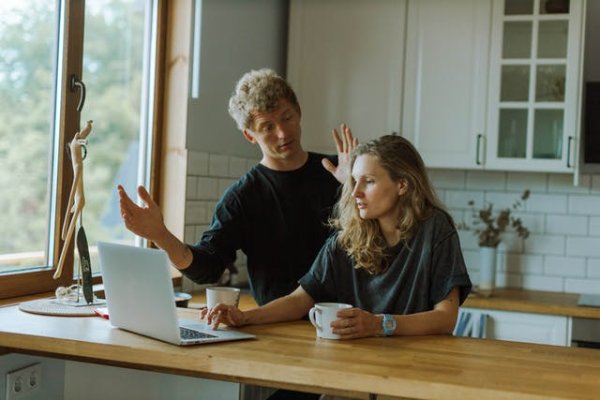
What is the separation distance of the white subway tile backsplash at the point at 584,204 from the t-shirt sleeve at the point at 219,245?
2.04 metres

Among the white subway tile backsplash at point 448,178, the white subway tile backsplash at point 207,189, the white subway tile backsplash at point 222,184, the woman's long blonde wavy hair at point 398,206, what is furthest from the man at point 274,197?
the white subway tile backsplash at point 448,178

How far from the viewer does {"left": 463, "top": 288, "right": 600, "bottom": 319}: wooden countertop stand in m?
3.24

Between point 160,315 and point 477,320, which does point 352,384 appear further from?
point 477,320

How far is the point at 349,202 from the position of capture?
2.05m

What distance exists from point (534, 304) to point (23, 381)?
218cm

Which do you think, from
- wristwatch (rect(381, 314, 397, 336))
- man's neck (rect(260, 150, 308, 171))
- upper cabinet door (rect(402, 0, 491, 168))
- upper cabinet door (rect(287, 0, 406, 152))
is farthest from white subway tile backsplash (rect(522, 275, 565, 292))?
wristwatch (rect(381, 314, 397, 336))

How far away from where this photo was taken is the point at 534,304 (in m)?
3.31

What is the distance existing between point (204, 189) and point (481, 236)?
4.53 feet

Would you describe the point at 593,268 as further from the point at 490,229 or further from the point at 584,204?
the point at 490,229

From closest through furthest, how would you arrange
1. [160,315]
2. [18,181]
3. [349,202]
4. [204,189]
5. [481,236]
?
[160,315]
[349,202]
[18,181]
[204,189]
[481,236]

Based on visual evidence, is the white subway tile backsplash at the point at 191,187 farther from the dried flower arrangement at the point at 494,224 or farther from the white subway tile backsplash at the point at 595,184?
the white subway tile backsplash at the point at 595,184

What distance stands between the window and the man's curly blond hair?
596 mm

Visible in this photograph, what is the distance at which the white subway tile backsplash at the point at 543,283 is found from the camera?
3785mm

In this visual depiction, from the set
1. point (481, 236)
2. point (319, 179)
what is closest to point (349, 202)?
point (319, 179)
